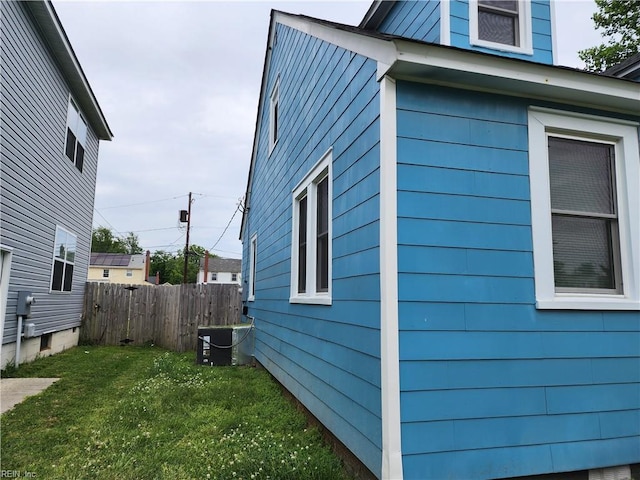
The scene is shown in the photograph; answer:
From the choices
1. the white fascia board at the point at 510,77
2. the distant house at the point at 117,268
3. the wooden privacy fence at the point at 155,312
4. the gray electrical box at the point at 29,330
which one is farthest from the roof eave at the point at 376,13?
the distant house at the point at 117,268

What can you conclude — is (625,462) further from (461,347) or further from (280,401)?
(280,401)

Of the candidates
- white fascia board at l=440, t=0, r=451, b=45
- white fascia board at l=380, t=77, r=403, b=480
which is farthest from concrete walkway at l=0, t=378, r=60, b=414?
white fascia board at l=440, t=0, r=451, b=45

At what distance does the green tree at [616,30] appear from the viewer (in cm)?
1135

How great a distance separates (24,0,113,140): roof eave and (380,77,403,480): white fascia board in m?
7.49

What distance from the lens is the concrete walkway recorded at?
5031 mm

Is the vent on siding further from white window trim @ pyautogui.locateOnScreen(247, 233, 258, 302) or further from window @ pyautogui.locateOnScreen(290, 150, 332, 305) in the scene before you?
white window trim @ pyautogui.locateOnScreen(247, 233, 258, 302)

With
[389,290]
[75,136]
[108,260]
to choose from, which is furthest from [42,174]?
[108,260]

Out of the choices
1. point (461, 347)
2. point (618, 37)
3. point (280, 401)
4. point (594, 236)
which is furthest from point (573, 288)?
point (618, 37)

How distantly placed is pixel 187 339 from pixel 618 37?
15.0 meters

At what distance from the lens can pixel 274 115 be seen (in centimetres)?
785

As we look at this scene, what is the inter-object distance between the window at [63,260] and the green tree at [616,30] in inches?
602

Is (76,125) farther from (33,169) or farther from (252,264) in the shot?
(252,264)

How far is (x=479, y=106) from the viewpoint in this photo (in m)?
3.00

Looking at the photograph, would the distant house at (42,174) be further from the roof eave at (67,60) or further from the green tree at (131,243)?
the green tree at (131,243)
